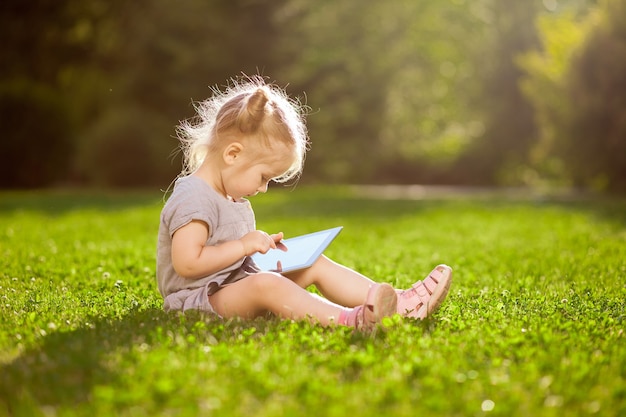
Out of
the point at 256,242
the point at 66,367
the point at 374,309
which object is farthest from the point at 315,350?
the point at 66,367

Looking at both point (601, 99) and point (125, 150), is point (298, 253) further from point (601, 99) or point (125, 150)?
point (125, 150)

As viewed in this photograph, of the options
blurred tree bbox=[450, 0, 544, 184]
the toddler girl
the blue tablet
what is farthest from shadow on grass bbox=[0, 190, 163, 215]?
blurred tree bbox=[450, 0, 544, 184]

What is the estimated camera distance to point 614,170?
2080cm

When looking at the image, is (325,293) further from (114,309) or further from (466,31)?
(466,31)

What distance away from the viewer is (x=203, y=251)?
432cm

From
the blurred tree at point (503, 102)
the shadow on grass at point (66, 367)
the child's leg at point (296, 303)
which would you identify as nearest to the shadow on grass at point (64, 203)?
the child's leg at point (296, 303)

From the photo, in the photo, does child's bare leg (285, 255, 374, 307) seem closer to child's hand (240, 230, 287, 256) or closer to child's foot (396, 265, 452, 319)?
child's foot (396, 265, 452, 319)

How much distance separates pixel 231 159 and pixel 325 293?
3.30 ft

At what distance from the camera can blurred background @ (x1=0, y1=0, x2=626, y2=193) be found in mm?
20938

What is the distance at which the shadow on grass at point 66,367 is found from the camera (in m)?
2.87

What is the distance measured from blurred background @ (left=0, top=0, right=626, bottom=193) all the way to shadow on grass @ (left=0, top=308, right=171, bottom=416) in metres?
17.8

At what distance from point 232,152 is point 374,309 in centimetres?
125

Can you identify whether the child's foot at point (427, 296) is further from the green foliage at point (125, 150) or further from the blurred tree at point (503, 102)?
the blurred tree at point (503, 102)

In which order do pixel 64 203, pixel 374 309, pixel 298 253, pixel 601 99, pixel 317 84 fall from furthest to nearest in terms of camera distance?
1. pixel 317 84
2. pixel 601 99
3. pixel 64 203
4. pixel 298 253
5. pixel 374 309
